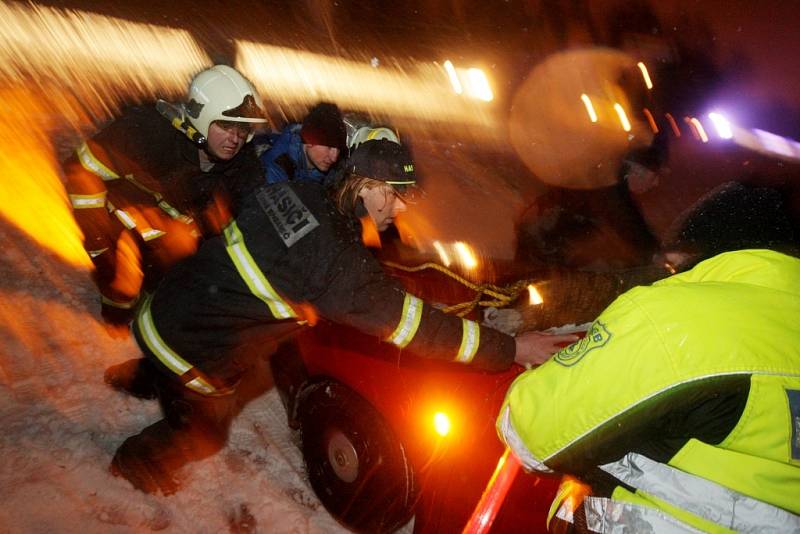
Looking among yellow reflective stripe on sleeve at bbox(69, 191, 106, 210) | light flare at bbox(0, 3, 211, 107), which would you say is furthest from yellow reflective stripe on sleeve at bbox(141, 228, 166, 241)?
light flare at bbox(0, 3, 211, 107)

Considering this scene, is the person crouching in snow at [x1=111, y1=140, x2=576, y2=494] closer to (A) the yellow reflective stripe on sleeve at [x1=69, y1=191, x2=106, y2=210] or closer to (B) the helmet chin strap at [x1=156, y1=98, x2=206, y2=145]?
(A) the yellow reflective stripe on sleeve at [x1=69, y1=191, x2=106, y2=210]

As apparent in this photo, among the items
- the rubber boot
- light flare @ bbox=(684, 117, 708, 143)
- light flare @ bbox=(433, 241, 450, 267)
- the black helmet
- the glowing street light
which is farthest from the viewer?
the glowing street light

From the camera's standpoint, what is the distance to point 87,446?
105 inches

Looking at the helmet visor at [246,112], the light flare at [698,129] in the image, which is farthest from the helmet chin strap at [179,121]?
the light flare at [698,129]

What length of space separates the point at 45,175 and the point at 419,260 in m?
3.50

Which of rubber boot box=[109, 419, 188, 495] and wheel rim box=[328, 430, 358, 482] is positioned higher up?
rubber boot box=[109, 419, 188, 495]

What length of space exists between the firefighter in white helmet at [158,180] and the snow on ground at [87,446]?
0.37m

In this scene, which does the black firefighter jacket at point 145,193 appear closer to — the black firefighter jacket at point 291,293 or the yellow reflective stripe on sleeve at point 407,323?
the black firefighter jacket at point 291,293

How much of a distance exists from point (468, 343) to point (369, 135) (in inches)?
98.8

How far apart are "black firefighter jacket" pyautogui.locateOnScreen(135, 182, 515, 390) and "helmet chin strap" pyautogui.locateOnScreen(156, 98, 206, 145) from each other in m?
Answer: 1.42

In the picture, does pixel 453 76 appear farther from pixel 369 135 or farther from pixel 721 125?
pixel 369 135

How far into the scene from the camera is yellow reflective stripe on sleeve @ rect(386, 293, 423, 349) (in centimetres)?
194

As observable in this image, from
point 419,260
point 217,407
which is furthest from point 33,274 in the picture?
point 419,260

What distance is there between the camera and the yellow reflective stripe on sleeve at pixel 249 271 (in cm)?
189
